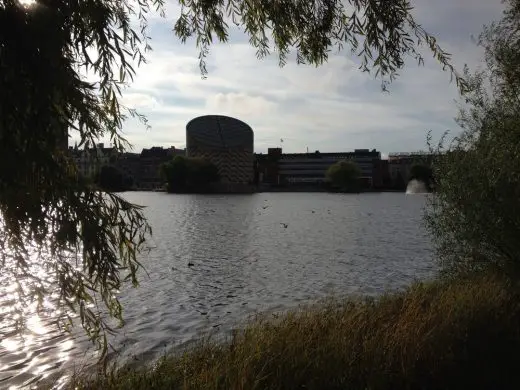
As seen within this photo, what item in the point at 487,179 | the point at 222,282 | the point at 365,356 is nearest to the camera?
the point at 365,356

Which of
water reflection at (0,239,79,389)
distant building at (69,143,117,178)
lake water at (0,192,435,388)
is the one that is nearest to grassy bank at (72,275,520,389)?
water reflection at (0,239,79,389)

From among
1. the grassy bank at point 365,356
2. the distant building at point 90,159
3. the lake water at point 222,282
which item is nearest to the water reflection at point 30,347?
the lake water at point 222,282

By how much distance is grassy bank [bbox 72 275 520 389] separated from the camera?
625 centimetres

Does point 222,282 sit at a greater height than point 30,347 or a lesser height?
lesser

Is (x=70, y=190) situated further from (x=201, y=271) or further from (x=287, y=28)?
(x=201, y=271)

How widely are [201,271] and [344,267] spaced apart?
6379 millimetres

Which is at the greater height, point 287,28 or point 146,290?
point 287,28

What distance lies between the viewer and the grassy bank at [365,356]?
625 cm

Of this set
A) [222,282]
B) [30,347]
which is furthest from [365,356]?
[222,282]

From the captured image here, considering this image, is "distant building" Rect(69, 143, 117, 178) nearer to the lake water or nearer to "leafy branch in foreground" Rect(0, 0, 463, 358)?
"leafy branch in foreground" Rect(0, 0, 463, 358)

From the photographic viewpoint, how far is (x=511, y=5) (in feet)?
35.4

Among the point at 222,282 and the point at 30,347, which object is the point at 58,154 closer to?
the point at 30,347

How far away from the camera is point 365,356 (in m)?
6.97

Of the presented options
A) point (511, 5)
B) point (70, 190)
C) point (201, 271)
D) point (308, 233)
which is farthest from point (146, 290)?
point (308, 233)
